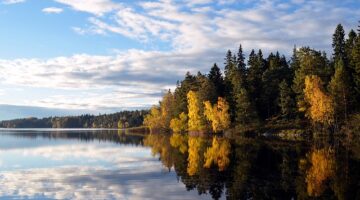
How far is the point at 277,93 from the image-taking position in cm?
10631

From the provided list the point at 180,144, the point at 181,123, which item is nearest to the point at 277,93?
the point at 181,123

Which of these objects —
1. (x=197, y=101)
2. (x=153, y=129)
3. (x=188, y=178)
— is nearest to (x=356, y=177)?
(x=188, y=178)

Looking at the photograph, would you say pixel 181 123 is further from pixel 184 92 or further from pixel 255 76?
pixel 255 76

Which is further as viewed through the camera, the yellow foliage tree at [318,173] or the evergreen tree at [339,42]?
the evergreen tree at [339,42]

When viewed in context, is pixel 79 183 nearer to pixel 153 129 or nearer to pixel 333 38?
pixel 333 38

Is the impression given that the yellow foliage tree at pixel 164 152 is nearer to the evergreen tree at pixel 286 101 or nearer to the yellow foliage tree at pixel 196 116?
the evergreen tree at pixel 286 101

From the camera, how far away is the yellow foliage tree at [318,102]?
76.0 meters

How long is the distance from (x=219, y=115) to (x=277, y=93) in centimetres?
1534

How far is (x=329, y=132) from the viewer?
7975 cm

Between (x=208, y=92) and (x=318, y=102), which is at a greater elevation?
(x=208, y=92)

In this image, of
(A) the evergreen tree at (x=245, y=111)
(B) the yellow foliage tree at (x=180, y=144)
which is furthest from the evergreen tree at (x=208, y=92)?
(B) the yellow foliage tree at (x=180, y=144)

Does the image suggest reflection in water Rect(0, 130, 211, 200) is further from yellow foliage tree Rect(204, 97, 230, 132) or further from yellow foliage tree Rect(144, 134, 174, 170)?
yellow foliage tree Rect(204, 97, 230, 132)

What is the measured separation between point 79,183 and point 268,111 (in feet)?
265

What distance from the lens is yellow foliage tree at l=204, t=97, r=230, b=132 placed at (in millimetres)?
102688
